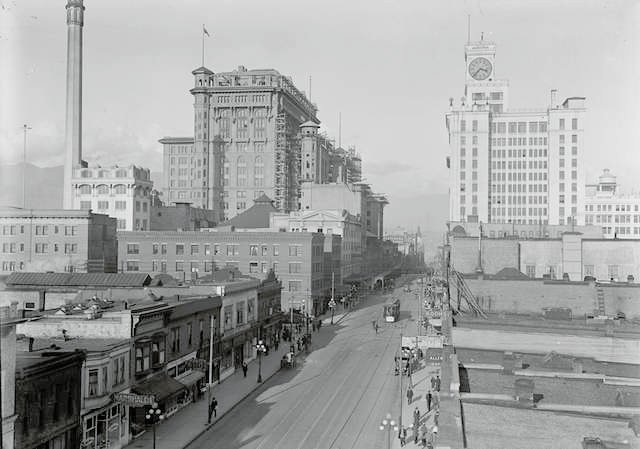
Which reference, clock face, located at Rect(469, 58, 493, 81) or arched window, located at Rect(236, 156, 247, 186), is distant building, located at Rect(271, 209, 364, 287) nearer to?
arched window, located at Rect(236, 156, 247, 186)

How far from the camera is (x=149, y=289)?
5119cm

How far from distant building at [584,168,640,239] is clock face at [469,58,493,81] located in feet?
119

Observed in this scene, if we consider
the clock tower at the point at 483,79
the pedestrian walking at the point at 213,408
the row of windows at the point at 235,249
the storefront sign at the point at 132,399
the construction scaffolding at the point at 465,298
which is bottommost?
the pedestrian walking at the point at 213,408

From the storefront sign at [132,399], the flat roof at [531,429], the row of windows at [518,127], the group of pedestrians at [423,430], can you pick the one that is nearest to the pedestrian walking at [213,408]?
the storefront sign at [132,399]

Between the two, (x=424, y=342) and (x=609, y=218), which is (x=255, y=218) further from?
(x=609, y=218)

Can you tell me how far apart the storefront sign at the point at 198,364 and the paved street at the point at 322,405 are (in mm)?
4292

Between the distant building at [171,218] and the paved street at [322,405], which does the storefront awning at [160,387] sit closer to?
the paved street at [322,405]

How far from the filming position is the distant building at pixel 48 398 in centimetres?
2661

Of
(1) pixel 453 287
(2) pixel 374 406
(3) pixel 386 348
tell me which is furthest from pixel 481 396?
(3) pixel 386 348

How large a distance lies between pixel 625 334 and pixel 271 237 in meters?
59.9

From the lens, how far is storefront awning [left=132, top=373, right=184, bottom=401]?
128 ft

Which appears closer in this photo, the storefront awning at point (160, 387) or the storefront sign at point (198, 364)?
the storefront awning at point (160, 387)

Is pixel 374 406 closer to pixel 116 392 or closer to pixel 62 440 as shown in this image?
pixel 116 392

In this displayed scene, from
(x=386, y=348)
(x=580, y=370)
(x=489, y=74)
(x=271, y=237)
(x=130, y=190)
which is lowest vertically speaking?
(x=386, y=348)
